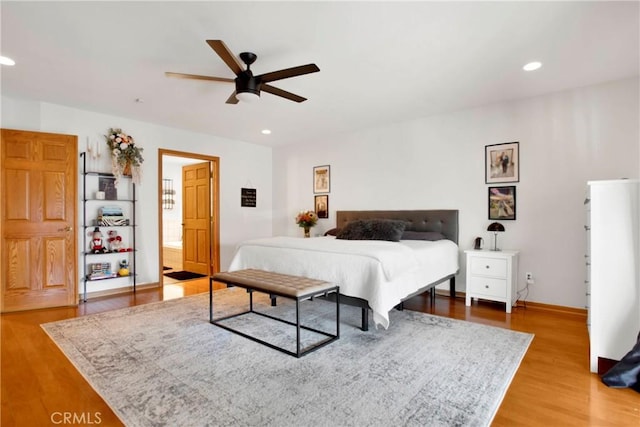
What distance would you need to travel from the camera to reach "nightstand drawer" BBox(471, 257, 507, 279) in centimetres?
369

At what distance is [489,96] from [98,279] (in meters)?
5.54

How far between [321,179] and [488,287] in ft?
10.9

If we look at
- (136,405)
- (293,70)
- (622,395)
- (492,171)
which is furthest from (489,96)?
(136,405)

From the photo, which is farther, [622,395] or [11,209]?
[11,209]

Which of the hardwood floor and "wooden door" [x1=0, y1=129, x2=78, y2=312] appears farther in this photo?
"wooden door" [x1=0, y1=129, x2=78, y2=312]

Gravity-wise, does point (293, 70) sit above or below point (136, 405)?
above

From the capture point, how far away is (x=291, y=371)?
2275mm

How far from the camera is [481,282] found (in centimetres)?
384

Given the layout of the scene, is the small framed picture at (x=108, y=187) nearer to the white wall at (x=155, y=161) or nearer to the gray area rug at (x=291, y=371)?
the white wall at (x=155, y=161)

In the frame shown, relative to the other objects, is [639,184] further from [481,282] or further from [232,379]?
[232,379]

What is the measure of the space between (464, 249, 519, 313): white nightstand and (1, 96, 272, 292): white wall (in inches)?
162

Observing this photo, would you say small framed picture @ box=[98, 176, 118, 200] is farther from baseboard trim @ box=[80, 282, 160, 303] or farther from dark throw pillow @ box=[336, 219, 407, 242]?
dark throw pillow @ box=[336, 219, 407, 242]

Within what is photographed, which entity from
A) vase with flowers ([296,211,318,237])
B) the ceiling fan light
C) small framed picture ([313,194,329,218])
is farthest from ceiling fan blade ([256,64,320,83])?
small framed picture ([313,194,329,218])

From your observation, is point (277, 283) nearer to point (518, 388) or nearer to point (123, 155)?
point (518, 388)
